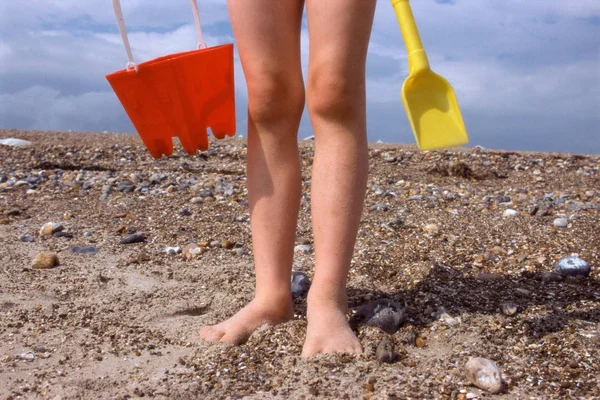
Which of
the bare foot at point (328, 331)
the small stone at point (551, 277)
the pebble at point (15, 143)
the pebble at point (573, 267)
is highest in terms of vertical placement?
the pebble at point (15, 143)

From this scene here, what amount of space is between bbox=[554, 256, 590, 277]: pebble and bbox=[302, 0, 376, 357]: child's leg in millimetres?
1086

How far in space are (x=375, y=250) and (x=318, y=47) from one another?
1267mm

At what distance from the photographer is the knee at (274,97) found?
Answer: 1.71 metres

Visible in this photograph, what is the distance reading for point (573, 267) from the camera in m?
2.37

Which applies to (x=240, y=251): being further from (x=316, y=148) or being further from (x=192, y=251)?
(x=316, y=148)

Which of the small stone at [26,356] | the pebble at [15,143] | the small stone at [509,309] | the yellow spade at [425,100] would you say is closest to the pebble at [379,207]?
the small stone at [509,309]

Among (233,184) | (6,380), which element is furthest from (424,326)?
(233,184)

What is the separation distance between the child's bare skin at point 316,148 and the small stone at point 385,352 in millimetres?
66

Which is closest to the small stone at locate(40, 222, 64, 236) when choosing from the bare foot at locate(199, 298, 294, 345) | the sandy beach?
the sandy beach

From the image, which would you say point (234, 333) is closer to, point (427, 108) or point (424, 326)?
point (424, 326)

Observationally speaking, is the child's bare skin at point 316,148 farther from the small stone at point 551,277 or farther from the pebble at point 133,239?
the pebble at point 133,239

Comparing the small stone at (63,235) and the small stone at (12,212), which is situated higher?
the small stone at (12,212)

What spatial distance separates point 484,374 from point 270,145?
2.73ft

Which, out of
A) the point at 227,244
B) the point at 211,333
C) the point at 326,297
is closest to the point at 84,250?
the point at 227,244
